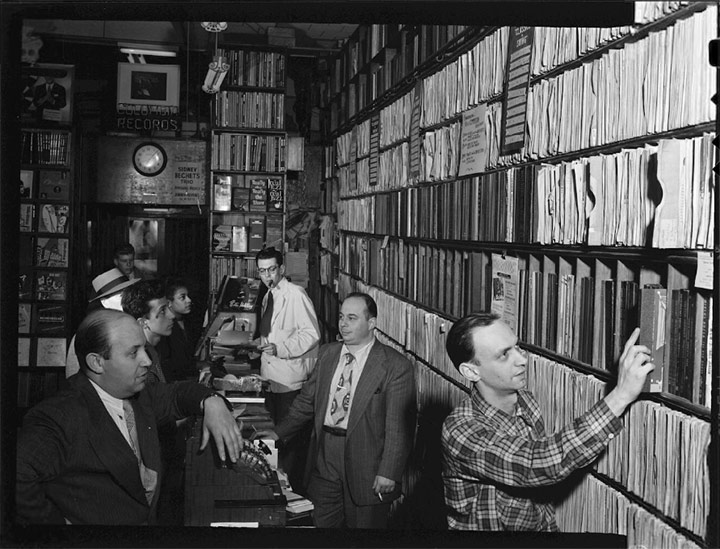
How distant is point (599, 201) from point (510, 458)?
0.76 metres

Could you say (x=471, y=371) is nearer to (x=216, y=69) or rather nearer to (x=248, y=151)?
(x=216, y=69)

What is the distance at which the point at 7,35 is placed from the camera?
1.90 m

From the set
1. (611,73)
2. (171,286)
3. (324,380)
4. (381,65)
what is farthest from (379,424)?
(381,65)

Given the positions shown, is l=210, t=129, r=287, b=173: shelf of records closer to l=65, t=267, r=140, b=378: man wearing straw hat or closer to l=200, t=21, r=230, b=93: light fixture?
l=200, t=21, r=230, b=93: light fixture

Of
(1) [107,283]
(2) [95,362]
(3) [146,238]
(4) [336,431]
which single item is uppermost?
(3) [146,238]

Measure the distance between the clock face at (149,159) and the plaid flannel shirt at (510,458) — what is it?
22.8 feet

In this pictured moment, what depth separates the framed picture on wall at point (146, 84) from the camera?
23.6 ft

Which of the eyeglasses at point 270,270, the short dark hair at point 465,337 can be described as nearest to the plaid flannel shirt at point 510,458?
the short dark hair at point 465,337

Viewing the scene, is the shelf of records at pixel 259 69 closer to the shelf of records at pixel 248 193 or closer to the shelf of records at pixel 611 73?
the shelf of records at pixel 248 193

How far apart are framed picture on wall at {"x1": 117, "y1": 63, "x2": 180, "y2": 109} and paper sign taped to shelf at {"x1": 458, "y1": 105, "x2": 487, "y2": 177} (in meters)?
4.74

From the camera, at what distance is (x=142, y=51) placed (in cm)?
758

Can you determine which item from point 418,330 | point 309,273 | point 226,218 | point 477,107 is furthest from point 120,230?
point 477,107

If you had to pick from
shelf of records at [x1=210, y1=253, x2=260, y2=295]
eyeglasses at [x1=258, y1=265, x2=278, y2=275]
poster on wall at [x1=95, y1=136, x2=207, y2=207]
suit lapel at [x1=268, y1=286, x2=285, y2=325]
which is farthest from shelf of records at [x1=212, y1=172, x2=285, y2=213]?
suit lapel at [x1=268, y1=286, x2=285, y2=325]

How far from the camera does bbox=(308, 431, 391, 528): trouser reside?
3592 mm
